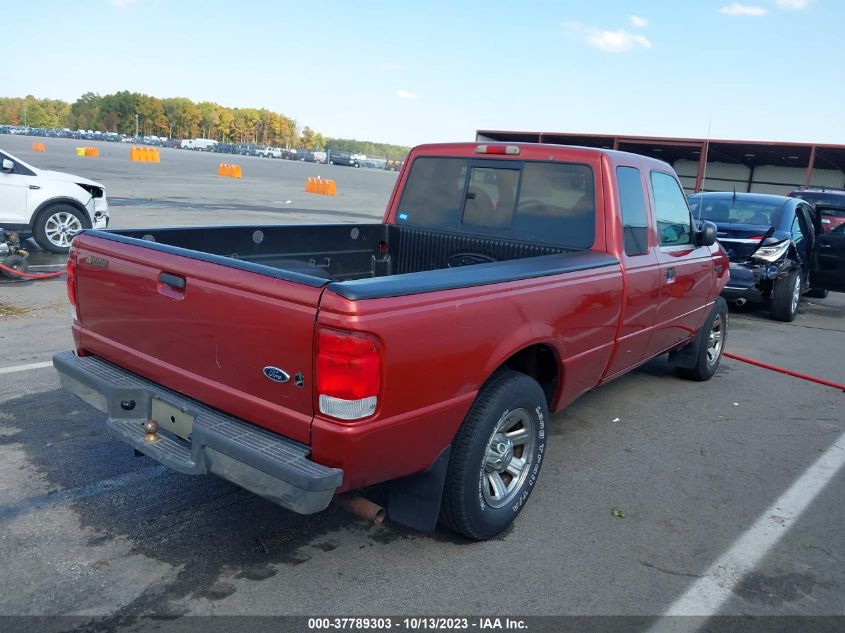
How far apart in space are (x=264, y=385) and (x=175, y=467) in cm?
54

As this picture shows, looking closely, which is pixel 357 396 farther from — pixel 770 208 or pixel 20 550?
pixel 770 208

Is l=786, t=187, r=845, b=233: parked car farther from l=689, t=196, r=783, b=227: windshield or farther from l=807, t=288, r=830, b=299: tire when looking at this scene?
l=807, t=288, r=830, b=299: tire

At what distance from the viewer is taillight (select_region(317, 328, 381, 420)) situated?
8.48ft

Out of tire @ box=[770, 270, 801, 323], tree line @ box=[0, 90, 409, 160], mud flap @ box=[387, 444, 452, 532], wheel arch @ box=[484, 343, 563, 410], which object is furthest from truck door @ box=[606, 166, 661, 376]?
tree line @ box=[0, 90, 409, 160]

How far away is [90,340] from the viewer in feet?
12.1

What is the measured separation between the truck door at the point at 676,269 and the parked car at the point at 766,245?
4.15 meters

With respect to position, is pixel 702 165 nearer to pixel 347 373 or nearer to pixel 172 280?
pixel 172 280

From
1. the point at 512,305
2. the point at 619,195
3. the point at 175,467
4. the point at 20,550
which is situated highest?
the point at 619,195

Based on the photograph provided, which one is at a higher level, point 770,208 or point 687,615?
point 770,208

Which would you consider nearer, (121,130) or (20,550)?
(20,550)

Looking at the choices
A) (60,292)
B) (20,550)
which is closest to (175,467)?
(20,550)

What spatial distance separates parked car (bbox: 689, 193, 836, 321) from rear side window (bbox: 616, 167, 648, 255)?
5.49m

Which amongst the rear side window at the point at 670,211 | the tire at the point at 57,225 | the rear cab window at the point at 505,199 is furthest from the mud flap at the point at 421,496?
the tire at the point at 57,225

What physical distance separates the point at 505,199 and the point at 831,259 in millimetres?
8035
